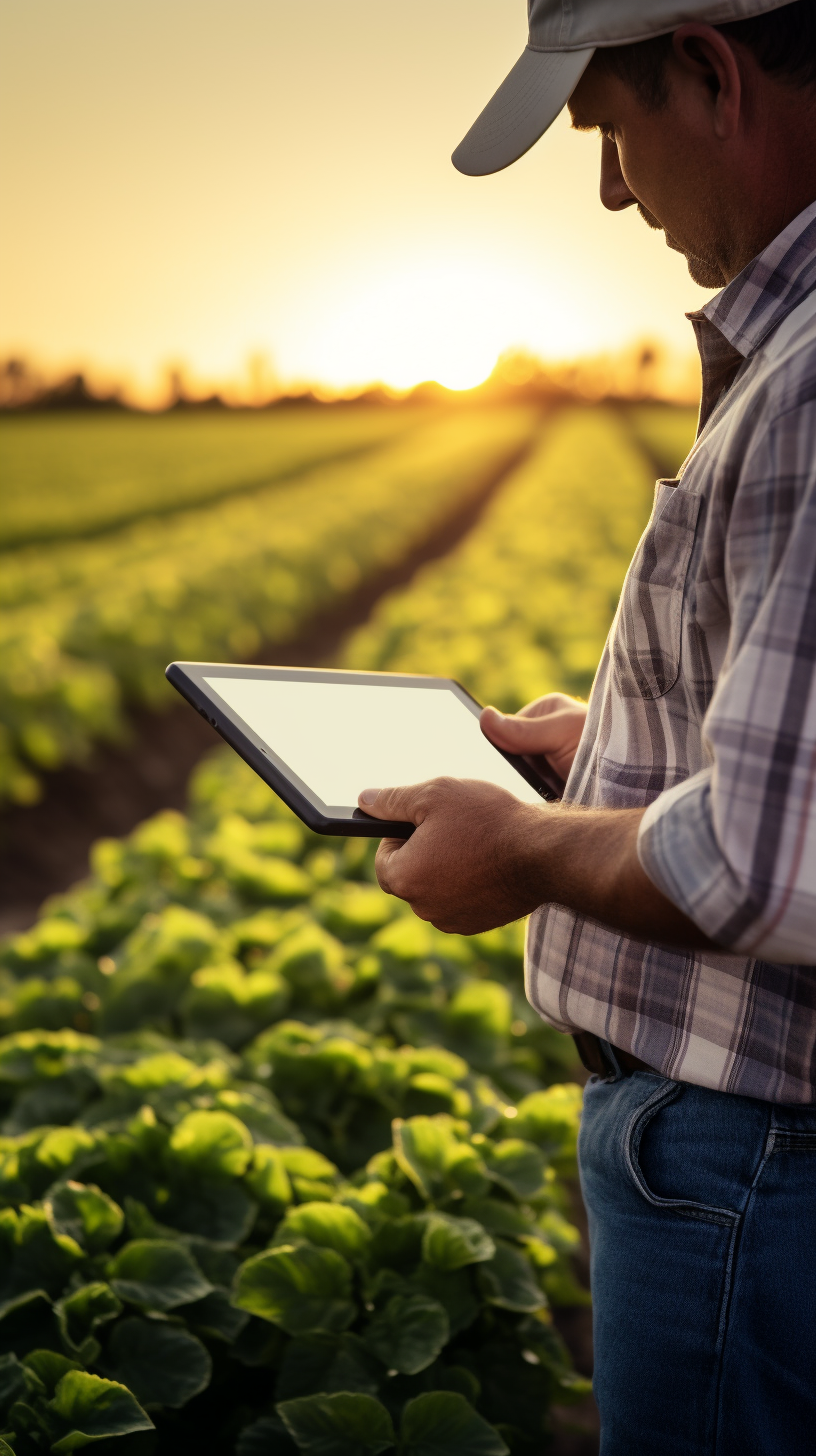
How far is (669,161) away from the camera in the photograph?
45.3 inches

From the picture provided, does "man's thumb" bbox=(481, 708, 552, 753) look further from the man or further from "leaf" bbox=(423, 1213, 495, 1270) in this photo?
"leaf" bbox=(423, 1213, 495, 1270)

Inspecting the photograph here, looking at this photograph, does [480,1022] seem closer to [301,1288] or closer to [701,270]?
[301,1288]

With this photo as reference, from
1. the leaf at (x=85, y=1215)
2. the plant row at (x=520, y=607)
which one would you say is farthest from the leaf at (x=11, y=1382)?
the plant row at (x=520, y=607)

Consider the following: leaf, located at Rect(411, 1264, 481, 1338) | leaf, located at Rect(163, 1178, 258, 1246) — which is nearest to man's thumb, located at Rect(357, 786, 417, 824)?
leaf, located at Rect(411, 1264, 481, 1338)

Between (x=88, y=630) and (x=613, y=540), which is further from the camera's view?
(x=613, y=540)

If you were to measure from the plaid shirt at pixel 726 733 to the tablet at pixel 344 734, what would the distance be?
0.23m

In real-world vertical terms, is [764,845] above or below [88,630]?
above

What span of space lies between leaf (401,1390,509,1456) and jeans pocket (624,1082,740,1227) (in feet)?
2.41

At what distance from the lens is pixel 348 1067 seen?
2.58 metres

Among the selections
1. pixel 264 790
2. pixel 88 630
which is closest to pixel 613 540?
pixel 88 630

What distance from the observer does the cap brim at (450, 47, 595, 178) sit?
45.6 inches

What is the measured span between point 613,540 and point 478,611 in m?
6.33

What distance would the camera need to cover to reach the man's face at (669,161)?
113 centimetres

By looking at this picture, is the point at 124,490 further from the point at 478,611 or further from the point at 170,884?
the point at 170,884
